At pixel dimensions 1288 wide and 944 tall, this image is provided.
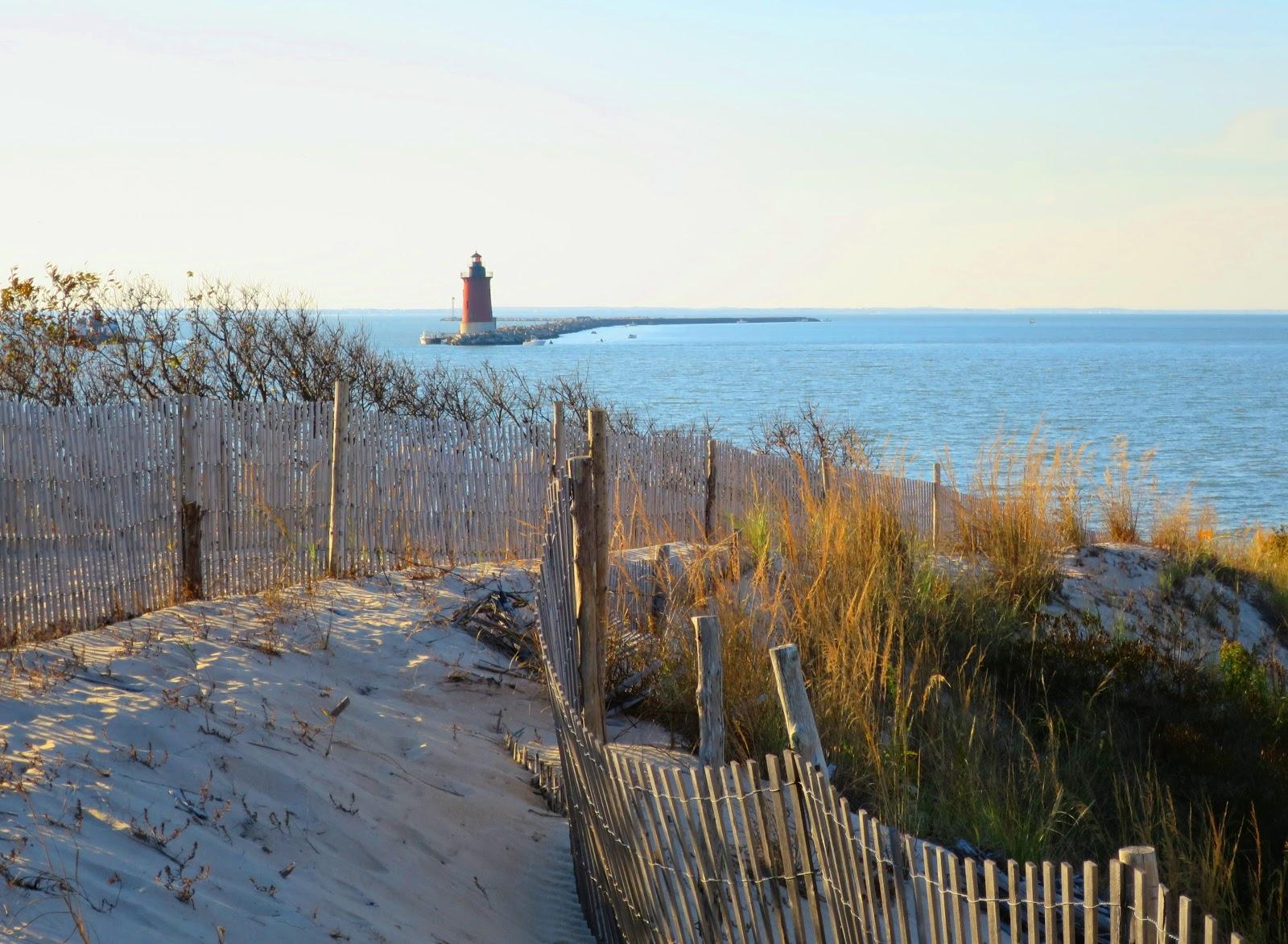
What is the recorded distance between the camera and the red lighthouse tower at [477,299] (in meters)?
85.4

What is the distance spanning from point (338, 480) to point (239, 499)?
84 centimetres

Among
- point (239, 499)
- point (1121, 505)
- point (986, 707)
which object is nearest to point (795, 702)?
point (986, 707)

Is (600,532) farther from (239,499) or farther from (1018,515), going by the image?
(1018,515)

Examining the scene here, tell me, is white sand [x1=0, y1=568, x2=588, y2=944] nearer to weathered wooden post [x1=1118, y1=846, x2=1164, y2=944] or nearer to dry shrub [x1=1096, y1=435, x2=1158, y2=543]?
weathered wooden post [x1=1118, y1=846, x2=1164, y2=944]

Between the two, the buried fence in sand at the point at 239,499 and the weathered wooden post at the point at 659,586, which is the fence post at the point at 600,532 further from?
the buried fence in sand at the point at 239,499

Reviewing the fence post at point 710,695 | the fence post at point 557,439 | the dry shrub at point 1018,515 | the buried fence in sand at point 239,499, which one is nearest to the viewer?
the fence post at point 710,695

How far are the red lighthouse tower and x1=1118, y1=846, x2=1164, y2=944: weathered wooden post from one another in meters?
83.5

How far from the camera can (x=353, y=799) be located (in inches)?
185

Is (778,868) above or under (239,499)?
under

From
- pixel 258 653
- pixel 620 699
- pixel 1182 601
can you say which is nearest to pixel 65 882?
pixel 258 653

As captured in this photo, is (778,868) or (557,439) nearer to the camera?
(778,868)

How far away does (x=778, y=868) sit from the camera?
3.09 meters

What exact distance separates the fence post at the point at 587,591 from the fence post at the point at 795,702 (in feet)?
5.86

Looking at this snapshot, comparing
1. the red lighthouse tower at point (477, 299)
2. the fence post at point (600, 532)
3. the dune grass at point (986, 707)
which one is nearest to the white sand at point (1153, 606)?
the dune grass at point (986, 707)
